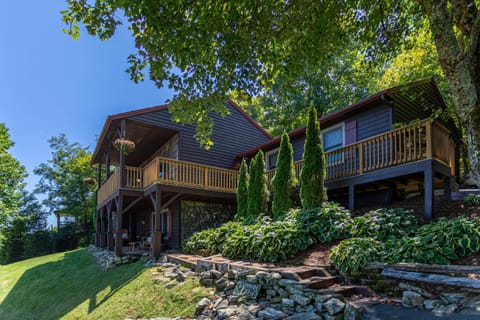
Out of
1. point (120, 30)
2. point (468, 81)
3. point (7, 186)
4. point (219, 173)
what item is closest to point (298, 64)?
point (468, 81)

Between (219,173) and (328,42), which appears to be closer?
(328,42)

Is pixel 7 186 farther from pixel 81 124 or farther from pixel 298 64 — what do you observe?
pixel 298 64

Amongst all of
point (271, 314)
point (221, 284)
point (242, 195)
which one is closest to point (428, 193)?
point (271, 314)

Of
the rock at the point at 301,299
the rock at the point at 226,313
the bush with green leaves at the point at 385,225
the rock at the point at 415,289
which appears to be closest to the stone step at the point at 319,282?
the rock at the point at 301,299

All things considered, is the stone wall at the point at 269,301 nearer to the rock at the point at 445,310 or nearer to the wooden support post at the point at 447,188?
the rock at the point at 445,310

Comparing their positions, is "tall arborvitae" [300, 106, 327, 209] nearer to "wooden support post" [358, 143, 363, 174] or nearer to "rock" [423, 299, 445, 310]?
"wooden support post" [358, 143, 363, 174]

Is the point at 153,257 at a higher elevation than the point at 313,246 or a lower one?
lower

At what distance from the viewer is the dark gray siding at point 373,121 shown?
9648 mm

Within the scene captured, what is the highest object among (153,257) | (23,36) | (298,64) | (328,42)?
(23,36)

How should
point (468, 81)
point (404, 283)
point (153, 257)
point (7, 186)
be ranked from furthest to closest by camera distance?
point (7, 186), point (153, 257), point (468, 81), point (404, 283)

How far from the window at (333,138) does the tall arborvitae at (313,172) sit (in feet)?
8.17

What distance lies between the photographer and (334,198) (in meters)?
11.1

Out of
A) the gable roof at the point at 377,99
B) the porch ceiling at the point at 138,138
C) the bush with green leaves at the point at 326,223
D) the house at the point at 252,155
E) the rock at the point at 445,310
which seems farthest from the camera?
the porch ceiling at the point at 138,138

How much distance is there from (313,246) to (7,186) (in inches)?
850
